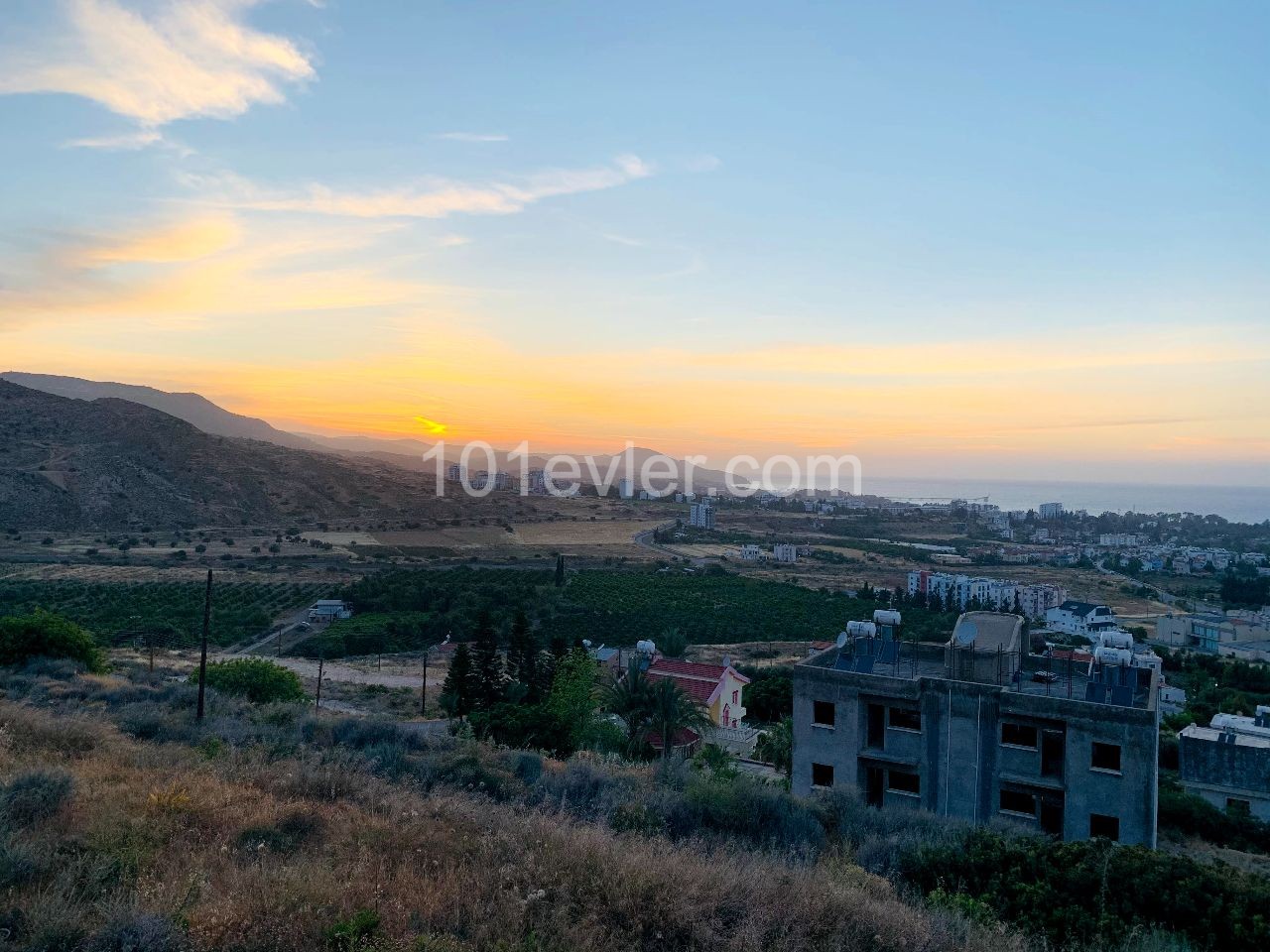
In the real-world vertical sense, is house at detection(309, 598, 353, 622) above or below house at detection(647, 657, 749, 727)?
below

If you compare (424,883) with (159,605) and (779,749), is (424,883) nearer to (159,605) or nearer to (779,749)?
(779,749)

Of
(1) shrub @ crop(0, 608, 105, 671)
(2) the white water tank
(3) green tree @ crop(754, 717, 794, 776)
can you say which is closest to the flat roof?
(2) the white water tank

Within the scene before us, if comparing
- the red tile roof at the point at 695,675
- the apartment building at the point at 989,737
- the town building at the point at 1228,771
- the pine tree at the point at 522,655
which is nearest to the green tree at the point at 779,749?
the red tile roof at the point at 695,675

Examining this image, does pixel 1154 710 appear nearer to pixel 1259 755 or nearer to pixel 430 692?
pixel 1259 755

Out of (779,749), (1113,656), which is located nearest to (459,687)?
(779,749)

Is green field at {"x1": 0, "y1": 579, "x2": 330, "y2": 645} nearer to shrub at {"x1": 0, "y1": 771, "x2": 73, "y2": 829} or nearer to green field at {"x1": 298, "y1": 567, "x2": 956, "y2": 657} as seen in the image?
green field at {"x1": 298, "y1": 567, "x2": 956, "y2": 657}

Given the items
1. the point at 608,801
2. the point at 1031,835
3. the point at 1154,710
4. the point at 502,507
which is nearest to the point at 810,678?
the point at 1154,710
